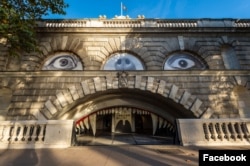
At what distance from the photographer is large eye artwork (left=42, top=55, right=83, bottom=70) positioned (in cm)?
1241

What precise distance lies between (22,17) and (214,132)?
1124 centimetres

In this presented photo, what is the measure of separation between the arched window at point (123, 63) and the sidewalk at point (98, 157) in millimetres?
6988

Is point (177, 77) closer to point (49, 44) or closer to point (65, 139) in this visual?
point (65, 139)

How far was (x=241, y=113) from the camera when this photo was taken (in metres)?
11.4

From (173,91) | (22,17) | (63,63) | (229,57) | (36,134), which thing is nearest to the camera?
(36,134)

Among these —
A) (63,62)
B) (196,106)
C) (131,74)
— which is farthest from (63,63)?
(196,106)

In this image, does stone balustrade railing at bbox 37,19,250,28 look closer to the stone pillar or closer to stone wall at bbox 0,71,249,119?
the stone pillar

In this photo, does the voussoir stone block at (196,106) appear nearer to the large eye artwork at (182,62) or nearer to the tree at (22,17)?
the large eye artwork at (182,62)

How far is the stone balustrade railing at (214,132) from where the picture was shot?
22.0 ft

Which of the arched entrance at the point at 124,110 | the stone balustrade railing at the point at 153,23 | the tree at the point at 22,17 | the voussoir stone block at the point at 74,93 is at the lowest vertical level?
the arched entrance at the point at 124,110

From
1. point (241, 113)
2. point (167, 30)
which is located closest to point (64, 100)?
point (167, 30)

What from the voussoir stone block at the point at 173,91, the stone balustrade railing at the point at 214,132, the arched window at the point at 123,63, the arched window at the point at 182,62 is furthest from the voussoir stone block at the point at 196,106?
the arched window at the point at 123,63

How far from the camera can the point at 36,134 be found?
7160 millimetres

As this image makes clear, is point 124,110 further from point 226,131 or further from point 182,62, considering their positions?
point 226,131
